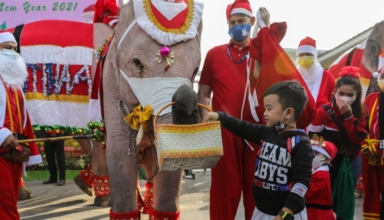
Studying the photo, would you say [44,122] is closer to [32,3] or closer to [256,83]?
[32,3]

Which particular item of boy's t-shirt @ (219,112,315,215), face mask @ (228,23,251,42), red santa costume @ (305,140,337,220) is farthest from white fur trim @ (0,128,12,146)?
red santa costume @ (305,140,337,220)

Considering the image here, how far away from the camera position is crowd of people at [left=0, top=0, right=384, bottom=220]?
4066 mm

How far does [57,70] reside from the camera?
24.0 ft

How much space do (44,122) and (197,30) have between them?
312 cm

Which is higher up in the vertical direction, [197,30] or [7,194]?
[197,30]

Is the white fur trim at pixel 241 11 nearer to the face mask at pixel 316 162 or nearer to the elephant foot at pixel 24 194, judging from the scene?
the face mask at pixel 316 162

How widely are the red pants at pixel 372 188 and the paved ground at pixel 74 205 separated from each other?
76 cm

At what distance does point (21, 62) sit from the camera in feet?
20.9

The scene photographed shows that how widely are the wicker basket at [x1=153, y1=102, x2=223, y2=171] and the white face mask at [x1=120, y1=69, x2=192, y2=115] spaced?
271 mm

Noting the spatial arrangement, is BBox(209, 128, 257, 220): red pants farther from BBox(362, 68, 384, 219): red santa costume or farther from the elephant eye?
BBox(362, 68, 384, 219): red santa costume

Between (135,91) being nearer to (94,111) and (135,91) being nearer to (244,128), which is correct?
(244,128)

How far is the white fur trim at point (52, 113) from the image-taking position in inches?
290

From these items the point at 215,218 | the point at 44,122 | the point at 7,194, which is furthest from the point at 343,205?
the point at 44,122

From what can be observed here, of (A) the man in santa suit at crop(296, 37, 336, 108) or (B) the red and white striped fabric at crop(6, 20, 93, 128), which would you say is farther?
(B) the red and white striped fabric at crop(6, 20, 93, 128)
